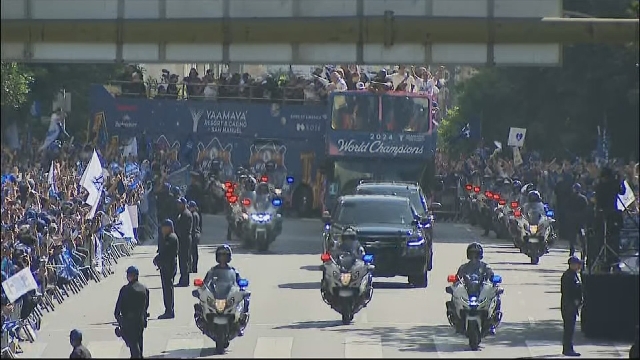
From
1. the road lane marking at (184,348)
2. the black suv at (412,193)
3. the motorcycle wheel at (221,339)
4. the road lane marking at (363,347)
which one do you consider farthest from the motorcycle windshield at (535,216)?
the motorcycle wheel at (221,339)

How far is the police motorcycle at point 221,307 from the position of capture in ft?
77.9

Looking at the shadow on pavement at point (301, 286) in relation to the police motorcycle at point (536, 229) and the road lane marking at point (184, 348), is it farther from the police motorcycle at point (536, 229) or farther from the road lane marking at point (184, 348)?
the road lane marking at point (184, 348)

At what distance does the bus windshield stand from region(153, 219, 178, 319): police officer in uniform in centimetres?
1646

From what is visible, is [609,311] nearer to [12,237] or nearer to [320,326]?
[320,326]

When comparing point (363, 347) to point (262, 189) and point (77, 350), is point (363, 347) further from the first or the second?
point (262, 189)

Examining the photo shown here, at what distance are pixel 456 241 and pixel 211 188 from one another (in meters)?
9.70

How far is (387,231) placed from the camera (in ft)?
103

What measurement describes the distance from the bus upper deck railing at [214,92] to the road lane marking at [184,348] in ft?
84.9

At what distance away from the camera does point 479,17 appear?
24.5 m

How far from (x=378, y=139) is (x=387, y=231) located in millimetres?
12227

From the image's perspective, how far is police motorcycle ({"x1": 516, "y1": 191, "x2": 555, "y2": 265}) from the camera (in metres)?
36.9

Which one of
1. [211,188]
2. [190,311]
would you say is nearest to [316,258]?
[190,311]

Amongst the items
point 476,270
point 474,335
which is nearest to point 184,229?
point 476,270

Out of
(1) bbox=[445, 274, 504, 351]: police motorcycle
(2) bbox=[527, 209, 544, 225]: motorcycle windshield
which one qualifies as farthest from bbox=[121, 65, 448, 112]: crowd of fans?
(1) bbox=[445, 274, 504, 351]: police motorcycle
